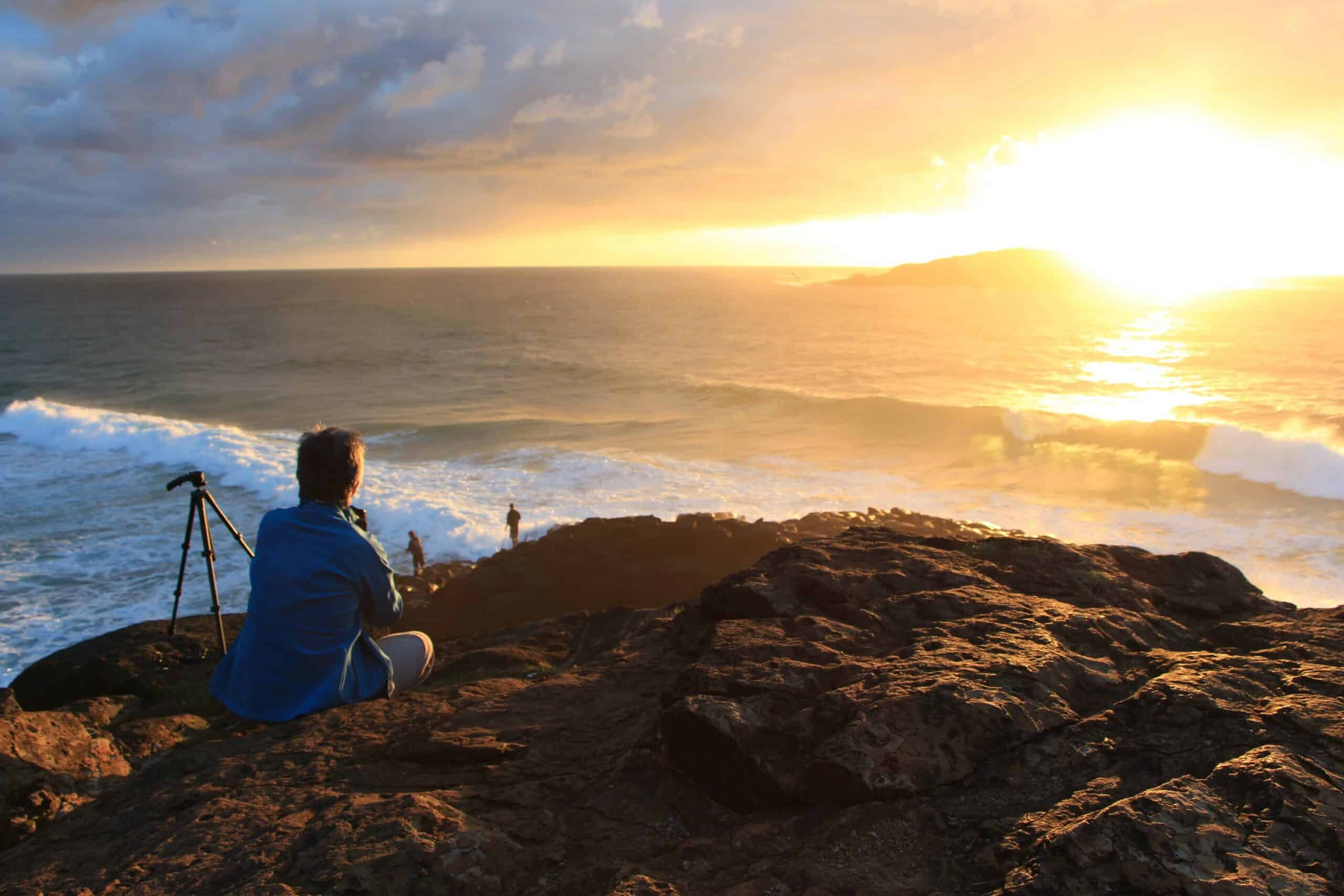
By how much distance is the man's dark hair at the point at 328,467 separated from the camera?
359 centimetres

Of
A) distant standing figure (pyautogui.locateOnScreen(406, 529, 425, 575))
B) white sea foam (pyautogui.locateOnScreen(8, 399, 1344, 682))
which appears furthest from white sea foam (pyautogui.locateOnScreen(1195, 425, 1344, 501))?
distant standing figure (pyautogui.locateOnScreen(406, 529, 425, 575))

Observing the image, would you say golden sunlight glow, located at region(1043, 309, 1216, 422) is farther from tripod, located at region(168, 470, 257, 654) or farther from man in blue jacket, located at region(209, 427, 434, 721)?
man in blue jacket, located at region(209, 427, 434, 721)

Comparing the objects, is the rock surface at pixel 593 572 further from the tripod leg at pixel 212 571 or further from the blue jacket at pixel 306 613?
the blue jacket at pixel 306 613

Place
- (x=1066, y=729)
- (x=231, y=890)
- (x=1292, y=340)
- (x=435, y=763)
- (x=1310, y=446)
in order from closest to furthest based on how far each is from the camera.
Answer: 1. (x=231, y=890)
2. (x=1066, y=729)
3. (x=435, y=763)
4. (x=1310, y=446)
5. (x=1292, y=340)

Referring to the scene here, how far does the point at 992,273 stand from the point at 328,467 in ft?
587

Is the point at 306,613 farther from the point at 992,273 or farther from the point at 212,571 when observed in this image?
the point at 992,273

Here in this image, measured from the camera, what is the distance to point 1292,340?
53.5 meters

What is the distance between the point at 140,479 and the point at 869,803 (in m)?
21.7

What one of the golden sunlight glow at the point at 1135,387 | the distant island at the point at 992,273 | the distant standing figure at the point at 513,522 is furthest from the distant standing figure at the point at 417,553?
the distant island at the point at 992,273

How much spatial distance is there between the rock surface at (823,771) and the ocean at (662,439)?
865 cm

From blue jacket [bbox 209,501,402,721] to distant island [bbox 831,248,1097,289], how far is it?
157300 mm

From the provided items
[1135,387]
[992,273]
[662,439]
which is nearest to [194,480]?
[662,439]

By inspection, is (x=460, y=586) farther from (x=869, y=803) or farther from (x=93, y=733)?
(x=869, y=803)

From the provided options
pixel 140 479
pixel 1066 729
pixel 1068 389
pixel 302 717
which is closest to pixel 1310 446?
pixel 1068 389
